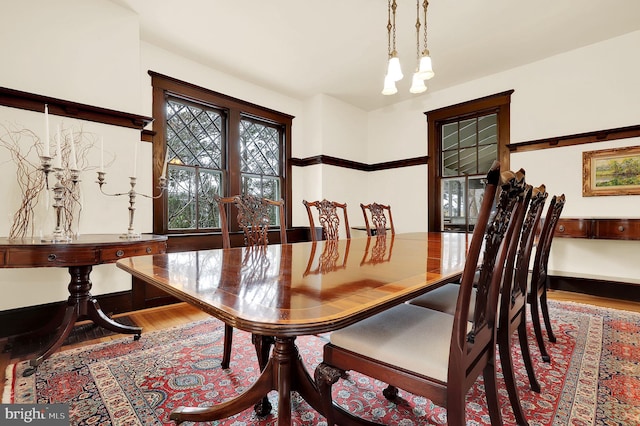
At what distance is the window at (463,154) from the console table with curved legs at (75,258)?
3.84 meters

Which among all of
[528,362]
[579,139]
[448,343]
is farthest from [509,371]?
[579,139]

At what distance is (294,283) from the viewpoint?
34.8 inches

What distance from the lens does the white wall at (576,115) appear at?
3072 millimetres

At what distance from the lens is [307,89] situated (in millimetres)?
4320

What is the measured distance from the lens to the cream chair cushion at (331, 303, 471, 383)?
0.85 meters

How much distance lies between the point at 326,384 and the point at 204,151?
11.0 feet

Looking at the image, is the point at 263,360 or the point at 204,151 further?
the point at 204,151

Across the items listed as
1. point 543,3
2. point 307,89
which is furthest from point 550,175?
point 307,89

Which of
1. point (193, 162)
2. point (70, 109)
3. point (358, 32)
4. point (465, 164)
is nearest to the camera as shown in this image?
point (70, 109)

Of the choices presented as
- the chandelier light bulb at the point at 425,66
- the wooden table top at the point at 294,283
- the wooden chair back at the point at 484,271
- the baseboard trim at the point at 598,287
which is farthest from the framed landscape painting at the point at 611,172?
the wooden chair back at the point at 484,271

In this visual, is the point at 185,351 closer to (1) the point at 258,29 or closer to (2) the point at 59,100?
(2) the point at 59,100

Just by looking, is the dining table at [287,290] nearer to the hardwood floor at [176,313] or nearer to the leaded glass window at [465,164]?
the hardwood floor at [176,313]

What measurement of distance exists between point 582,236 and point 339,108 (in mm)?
3499

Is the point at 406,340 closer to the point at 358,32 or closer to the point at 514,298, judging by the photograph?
the point at 514,298
